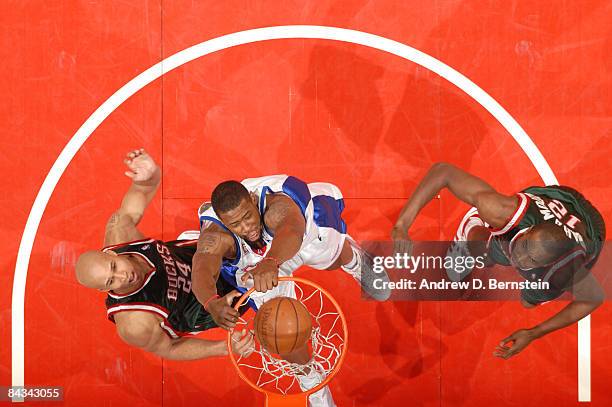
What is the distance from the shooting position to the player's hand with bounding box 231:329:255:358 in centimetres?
429

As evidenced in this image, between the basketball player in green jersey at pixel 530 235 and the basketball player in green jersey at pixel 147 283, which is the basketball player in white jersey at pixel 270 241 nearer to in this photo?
the basketball player in green jersey at pixel 147 283

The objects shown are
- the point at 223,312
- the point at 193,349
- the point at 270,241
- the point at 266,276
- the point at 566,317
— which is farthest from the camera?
the point at 566,317

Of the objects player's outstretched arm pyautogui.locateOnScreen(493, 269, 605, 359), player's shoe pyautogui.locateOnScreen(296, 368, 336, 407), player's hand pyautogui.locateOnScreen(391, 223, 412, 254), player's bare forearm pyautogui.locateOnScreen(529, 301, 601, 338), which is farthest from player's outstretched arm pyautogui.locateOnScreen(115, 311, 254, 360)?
Answer: player's bare forearm pyautogui.locateOnScreen(529, 301, 601, 338)

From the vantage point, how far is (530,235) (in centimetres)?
426

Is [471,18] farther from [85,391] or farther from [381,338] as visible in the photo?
[85,391]

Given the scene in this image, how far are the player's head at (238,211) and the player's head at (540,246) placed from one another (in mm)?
1784

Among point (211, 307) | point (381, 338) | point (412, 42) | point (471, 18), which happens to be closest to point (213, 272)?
point (211, 307)

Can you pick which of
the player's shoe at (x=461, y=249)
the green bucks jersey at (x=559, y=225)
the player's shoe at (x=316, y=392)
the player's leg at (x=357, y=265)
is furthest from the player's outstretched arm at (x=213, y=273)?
the green bucks jersey at (x=559, y=225)

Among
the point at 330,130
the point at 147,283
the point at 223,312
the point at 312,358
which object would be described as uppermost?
the point at 330,130

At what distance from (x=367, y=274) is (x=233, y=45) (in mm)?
1896

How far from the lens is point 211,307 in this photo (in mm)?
3867

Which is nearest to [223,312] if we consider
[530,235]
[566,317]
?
[530,235]

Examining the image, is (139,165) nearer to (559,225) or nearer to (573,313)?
(559,225)

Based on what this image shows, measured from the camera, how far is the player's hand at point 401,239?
14.1 ft
